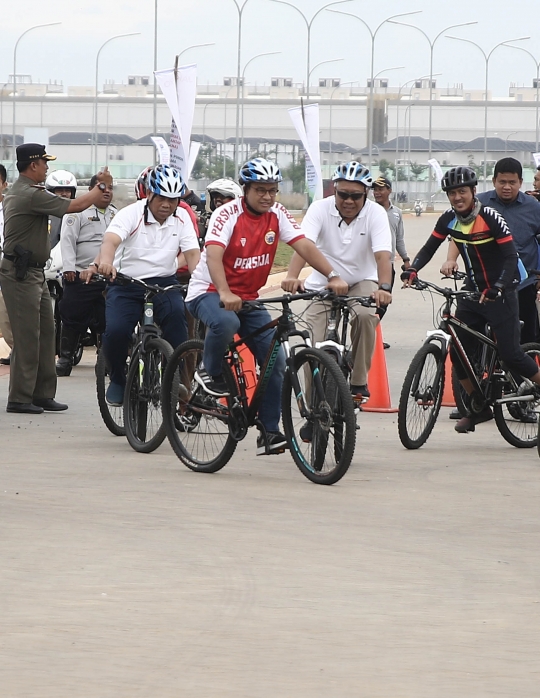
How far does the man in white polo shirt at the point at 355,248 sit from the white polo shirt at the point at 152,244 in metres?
0.81

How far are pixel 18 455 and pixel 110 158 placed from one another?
12868 centimetres

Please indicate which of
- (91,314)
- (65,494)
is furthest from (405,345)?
(65,494)

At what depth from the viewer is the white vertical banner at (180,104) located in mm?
21656

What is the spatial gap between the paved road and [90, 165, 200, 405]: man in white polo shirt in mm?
778

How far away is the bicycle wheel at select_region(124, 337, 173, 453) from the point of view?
362 inches

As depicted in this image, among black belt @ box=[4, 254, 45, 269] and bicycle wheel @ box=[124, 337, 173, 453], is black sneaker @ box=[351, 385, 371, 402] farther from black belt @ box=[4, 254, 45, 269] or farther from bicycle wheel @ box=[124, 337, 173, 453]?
black belt @ box=[4, 254, 45, 269]

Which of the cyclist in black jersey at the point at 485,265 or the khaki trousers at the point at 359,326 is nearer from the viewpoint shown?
the cyclist in black jersey at the point at 485,265

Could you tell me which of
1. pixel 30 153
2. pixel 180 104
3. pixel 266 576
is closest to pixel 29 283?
pixel 30 153

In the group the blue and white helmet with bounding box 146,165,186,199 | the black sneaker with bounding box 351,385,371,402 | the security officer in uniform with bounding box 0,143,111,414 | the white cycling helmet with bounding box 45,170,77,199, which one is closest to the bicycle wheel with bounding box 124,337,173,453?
the blue and white helmet with bounding box 146,165,186,199

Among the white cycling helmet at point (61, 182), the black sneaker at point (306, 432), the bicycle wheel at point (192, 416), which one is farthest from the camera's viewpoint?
the white cycling helmet at point (61, 182)

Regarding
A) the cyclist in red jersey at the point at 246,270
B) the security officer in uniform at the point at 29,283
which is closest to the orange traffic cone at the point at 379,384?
the security officer in uniform at the point at 29,283

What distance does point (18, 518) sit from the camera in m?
7.07

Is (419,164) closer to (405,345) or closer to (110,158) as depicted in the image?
(110,158)

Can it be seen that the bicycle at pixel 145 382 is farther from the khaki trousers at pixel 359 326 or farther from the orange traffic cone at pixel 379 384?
the orange traffic cone at pixel 379 384
